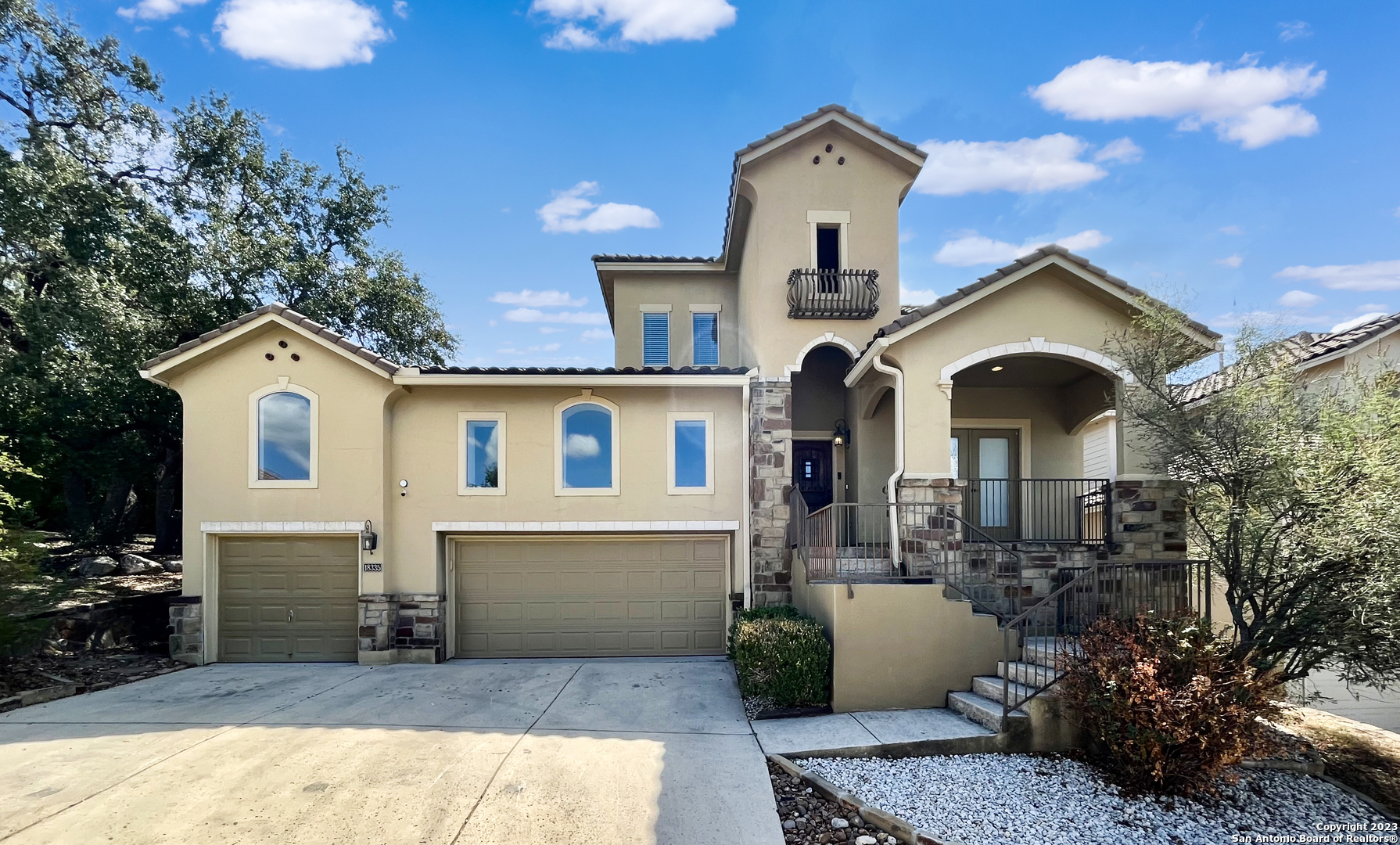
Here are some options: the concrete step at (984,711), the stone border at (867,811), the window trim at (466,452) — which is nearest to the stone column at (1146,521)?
the concrete step at (984,711)

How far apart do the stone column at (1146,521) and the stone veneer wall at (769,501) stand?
4668 millimetres

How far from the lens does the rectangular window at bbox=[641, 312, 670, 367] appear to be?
46.9 feet

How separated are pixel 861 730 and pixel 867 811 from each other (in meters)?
1.68

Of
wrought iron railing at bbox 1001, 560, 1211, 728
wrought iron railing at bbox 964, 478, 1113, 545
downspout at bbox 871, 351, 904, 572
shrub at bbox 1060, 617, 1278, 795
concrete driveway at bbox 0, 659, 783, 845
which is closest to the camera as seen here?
concrete driveway at bbox 0, 659, 783, 845

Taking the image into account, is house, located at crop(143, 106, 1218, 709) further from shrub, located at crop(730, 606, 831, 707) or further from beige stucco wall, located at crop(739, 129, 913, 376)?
shrub, located at crop(730, 606, 831, 707)

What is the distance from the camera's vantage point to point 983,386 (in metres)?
11.6

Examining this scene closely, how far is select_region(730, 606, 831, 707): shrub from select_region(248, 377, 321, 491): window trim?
7.60 meters

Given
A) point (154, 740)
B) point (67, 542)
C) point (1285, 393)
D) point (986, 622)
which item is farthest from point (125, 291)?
point (1285, 393)

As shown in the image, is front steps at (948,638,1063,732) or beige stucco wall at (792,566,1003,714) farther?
beige stucco wall at (792,566,1003,714)

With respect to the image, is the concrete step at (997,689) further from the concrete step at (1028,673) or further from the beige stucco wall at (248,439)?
the beige stucco wall at (248,439)

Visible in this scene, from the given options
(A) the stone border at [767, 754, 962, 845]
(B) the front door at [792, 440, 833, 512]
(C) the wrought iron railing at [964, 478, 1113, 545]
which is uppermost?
(B) the front door at [792, 440, 833, 512]

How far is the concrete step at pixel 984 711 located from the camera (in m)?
6.38

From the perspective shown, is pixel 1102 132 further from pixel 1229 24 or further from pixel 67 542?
pixel 67 542

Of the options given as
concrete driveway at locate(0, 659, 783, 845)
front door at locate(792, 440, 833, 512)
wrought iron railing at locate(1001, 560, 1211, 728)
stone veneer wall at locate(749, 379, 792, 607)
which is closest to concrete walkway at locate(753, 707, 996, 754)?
concrete driveway at locate(0, 659, 783, 845)
